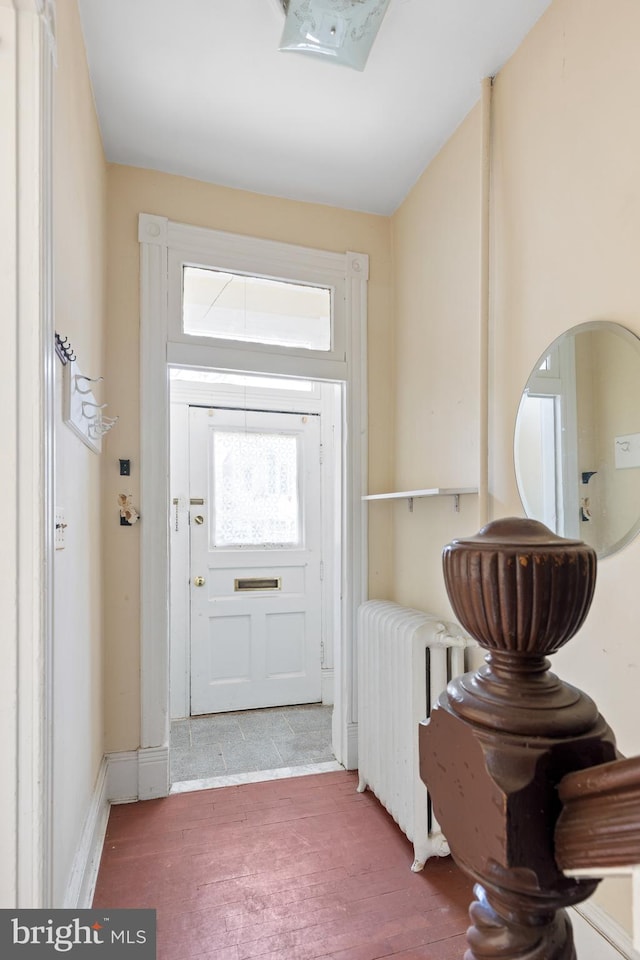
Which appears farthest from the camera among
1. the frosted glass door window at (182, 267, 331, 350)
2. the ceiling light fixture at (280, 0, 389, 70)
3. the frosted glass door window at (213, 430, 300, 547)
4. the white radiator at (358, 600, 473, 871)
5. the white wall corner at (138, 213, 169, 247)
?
the frosted glass door window at (213, 430, 300, 547)

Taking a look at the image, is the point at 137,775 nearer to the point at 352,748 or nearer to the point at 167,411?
the point at 352,748

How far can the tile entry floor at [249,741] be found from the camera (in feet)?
8.41

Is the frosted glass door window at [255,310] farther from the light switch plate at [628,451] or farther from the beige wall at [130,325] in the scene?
the light switch plate at [628,451]

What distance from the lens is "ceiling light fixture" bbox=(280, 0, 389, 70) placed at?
1544 mm

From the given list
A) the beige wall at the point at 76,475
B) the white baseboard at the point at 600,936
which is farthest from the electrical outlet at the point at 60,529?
the white baseboard at the point at 600,936

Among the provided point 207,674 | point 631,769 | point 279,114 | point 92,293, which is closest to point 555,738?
point 631,769

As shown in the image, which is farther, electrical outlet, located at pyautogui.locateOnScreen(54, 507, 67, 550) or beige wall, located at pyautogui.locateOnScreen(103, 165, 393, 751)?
beige wall, located at pyautogui.locateOnScreen(103, 165, 393, 751)

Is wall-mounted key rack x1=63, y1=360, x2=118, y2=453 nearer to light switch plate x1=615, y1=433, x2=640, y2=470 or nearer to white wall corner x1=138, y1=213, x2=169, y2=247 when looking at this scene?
white wall corner x1=138, y1=213, x2=169, y2=247

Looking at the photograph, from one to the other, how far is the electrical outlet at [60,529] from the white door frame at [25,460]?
0.24 m

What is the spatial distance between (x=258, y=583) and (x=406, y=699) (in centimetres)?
173

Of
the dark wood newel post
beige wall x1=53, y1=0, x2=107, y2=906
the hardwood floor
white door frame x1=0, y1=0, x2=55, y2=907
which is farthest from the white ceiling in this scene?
the hardwood floor

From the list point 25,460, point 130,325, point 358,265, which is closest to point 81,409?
point 25,460

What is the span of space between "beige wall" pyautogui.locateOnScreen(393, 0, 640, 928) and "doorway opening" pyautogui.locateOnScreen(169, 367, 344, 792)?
1.14 m

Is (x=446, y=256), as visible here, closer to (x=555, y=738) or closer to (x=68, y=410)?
(x=68, y=410)
